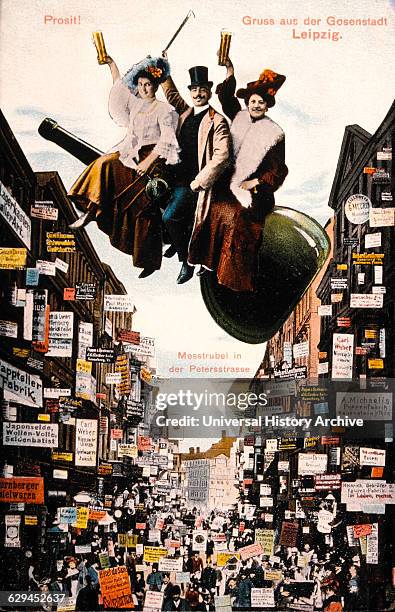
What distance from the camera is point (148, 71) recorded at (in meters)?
5.01

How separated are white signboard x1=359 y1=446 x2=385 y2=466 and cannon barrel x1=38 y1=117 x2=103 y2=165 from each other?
2.09 metres

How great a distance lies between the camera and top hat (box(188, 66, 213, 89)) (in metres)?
4.99

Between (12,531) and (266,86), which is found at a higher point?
(266,86)

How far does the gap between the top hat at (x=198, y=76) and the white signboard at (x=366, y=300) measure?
136 cm

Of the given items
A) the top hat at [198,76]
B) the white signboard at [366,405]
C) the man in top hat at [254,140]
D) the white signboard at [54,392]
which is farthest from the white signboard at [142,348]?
the top hat at [198,76]

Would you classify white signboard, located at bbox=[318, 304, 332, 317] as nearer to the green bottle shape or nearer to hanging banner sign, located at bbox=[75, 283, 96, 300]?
the green bottle shape

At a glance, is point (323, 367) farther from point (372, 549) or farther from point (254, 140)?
point (254, 140)

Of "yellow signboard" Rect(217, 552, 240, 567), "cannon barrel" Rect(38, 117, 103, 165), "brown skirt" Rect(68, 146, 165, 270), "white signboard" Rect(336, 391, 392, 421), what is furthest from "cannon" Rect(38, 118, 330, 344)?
"yellow signboard" Rect(217, 552, 240, 567)

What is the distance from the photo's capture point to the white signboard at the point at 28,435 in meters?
4.89

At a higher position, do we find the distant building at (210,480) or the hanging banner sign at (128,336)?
the hanging banner sign at (128,336)

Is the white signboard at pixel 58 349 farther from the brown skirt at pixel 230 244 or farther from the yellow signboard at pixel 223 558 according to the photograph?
the yellow signboard at pixel 223 558

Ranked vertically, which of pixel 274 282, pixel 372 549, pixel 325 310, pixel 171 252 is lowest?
pixel 372 549

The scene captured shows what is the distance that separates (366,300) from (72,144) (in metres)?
1.76

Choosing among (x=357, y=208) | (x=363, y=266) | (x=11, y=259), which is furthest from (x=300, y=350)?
(x=11, y=259)
